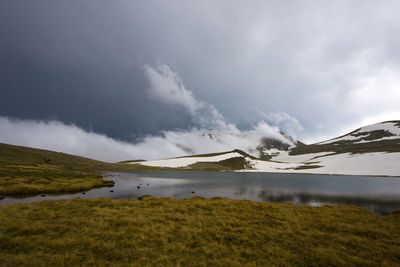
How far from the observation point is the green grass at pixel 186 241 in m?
Result: 9.04

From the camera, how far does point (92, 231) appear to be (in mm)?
12484

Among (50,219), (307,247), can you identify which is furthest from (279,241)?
(50,219)

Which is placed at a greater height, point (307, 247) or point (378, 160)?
point (378, 160)

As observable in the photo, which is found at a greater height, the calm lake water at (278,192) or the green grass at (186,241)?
the green grass at (186,241)

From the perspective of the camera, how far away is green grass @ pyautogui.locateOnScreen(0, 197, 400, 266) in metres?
9.04

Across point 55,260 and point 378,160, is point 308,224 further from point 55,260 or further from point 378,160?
point 378,160

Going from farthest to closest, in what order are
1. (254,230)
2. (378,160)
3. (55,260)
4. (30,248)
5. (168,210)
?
(378,160)
(168,210)
(254,230)
(30,248)
(55,260)

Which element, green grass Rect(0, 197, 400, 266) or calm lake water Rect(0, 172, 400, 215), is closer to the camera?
green grass Rect(0, 197, 400, 266)

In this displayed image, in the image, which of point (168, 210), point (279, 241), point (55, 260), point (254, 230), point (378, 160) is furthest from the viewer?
point (378, 160)

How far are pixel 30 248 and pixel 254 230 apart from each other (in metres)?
15.0

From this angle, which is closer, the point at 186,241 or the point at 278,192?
the point at 186,241

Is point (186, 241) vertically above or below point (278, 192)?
above

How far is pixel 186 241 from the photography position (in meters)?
11.2

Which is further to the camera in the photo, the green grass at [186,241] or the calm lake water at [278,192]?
the calm lake water at [278,192]
